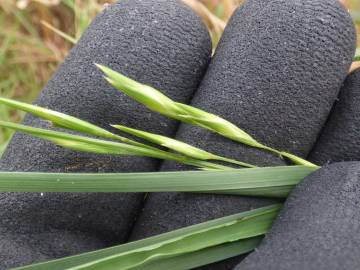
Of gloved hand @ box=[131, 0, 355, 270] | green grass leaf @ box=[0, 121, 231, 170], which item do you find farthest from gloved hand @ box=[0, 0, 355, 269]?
green grass leaf @ box=[0, 121, 231, 170]

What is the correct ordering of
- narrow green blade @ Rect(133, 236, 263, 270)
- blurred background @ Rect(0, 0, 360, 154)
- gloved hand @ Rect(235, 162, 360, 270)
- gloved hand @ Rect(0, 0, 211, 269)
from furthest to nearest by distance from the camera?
1. blurred background @ Rect(0, 0, 360, 154)
2. gloved hand @ Rect(0, 0, 211, 269)
3. narrow green blade @ Rect(133, 236, 263, 270)
4. gloved hand @ Rect(235, 162, 360, 270)

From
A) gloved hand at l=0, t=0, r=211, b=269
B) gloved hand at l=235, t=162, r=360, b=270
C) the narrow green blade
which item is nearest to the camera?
gloved hand at l=235, t=162, r=360, b=270

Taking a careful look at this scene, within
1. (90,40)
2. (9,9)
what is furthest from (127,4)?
(9,9)

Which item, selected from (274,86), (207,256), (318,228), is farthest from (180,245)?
(274,86)

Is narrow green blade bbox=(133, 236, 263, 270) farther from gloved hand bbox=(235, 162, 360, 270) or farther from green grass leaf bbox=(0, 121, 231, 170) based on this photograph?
green grass leaf bbox=(0, 121, 231, 170)

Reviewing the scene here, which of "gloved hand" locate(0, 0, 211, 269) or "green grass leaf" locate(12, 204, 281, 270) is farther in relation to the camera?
"gloved hand" locate(0, 0, 211, 269)

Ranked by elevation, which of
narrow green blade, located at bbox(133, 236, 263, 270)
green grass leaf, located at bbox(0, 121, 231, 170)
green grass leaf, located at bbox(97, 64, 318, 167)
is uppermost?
green grass leaf, located at bbox(97, 64, 318, 167)
